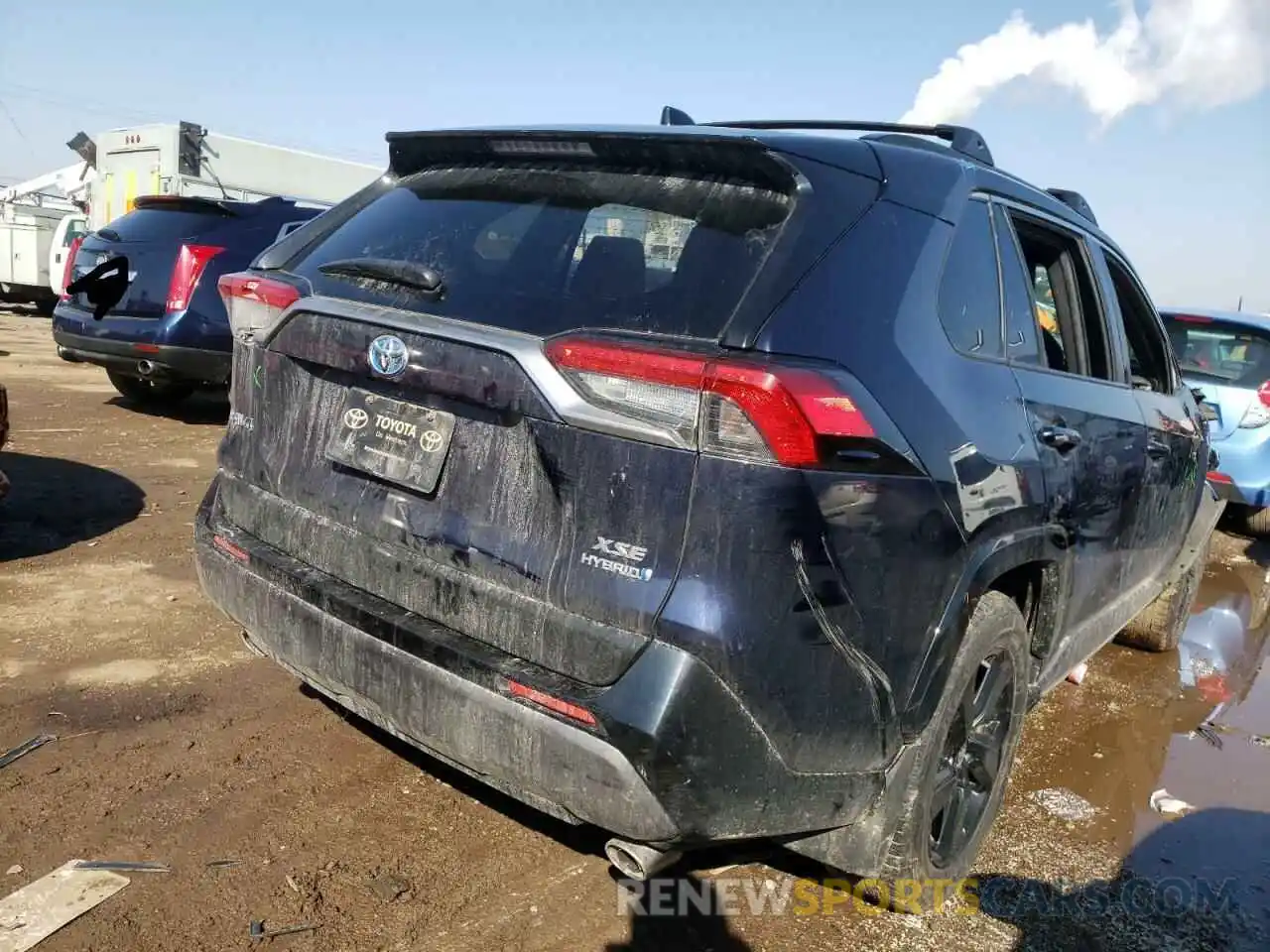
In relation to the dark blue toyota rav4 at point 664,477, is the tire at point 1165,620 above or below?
below

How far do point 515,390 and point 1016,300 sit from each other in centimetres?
158

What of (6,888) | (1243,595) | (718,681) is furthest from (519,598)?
(1243,595)

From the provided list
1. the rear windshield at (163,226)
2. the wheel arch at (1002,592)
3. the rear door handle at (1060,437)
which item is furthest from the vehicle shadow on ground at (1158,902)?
the rear windshield at (163,226)

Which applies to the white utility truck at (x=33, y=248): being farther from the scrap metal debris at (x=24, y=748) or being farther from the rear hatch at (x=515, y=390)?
the rear hatch at (x=515, y=390)

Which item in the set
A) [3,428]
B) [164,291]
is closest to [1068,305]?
[3,428]

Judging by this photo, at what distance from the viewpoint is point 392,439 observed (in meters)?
2.30

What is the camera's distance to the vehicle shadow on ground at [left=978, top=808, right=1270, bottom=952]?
271 cm

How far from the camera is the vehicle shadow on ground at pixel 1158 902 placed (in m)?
2.71

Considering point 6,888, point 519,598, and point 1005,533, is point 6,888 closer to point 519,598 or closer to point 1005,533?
point 519,598

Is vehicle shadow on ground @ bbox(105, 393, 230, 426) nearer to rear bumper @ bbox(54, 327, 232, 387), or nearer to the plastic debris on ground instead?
rear bumper @ bbox(54, 327, 232, 387)

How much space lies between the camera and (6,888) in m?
2.36

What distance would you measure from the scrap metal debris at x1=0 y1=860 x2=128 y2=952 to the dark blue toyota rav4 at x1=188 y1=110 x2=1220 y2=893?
0.66 metres

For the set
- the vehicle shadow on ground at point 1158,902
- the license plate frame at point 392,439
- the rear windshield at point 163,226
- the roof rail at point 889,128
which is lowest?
the vehicle shadow on ground at point 1158,902

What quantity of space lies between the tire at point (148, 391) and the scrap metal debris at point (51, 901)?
666 centimetres
